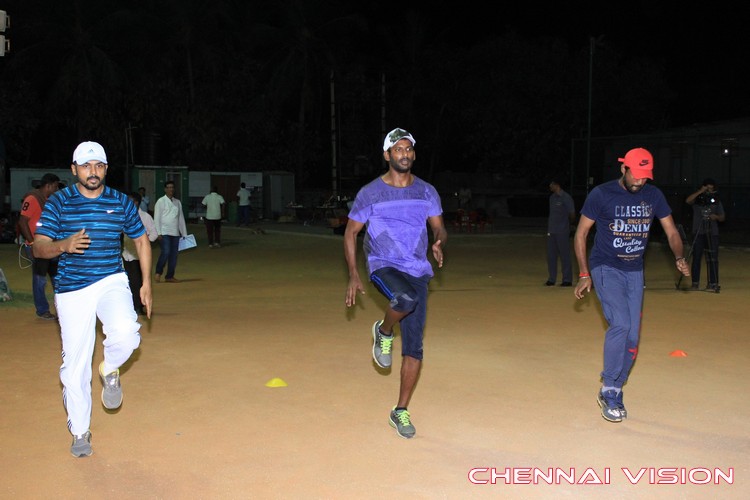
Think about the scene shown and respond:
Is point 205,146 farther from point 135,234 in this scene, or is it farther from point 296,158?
point 135,234

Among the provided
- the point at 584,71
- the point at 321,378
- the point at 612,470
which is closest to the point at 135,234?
the point at 321,378

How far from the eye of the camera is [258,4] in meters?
53.9

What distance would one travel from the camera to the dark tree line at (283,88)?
4519cm

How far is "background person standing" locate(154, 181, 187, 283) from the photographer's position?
15992mm

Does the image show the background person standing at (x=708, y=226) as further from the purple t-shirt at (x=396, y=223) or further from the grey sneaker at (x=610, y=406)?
the purple t-shirt at (x=396, y=223)

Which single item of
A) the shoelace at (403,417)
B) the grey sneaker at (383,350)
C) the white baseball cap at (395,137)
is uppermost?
the white baseball cap at (395,137)

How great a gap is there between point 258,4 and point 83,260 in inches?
1988

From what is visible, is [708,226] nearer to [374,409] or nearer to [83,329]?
[374,409]

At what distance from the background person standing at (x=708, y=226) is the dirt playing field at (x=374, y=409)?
188 cm

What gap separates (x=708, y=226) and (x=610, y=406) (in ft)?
30.2

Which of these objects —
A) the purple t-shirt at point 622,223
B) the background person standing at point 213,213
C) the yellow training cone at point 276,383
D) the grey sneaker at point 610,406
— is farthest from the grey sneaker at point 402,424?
the background person standing at point 213,213

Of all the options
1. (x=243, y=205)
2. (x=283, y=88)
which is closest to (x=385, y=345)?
(x=243, y=205)

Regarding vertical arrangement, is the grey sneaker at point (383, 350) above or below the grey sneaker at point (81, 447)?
above

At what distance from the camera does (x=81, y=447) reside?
575cm
